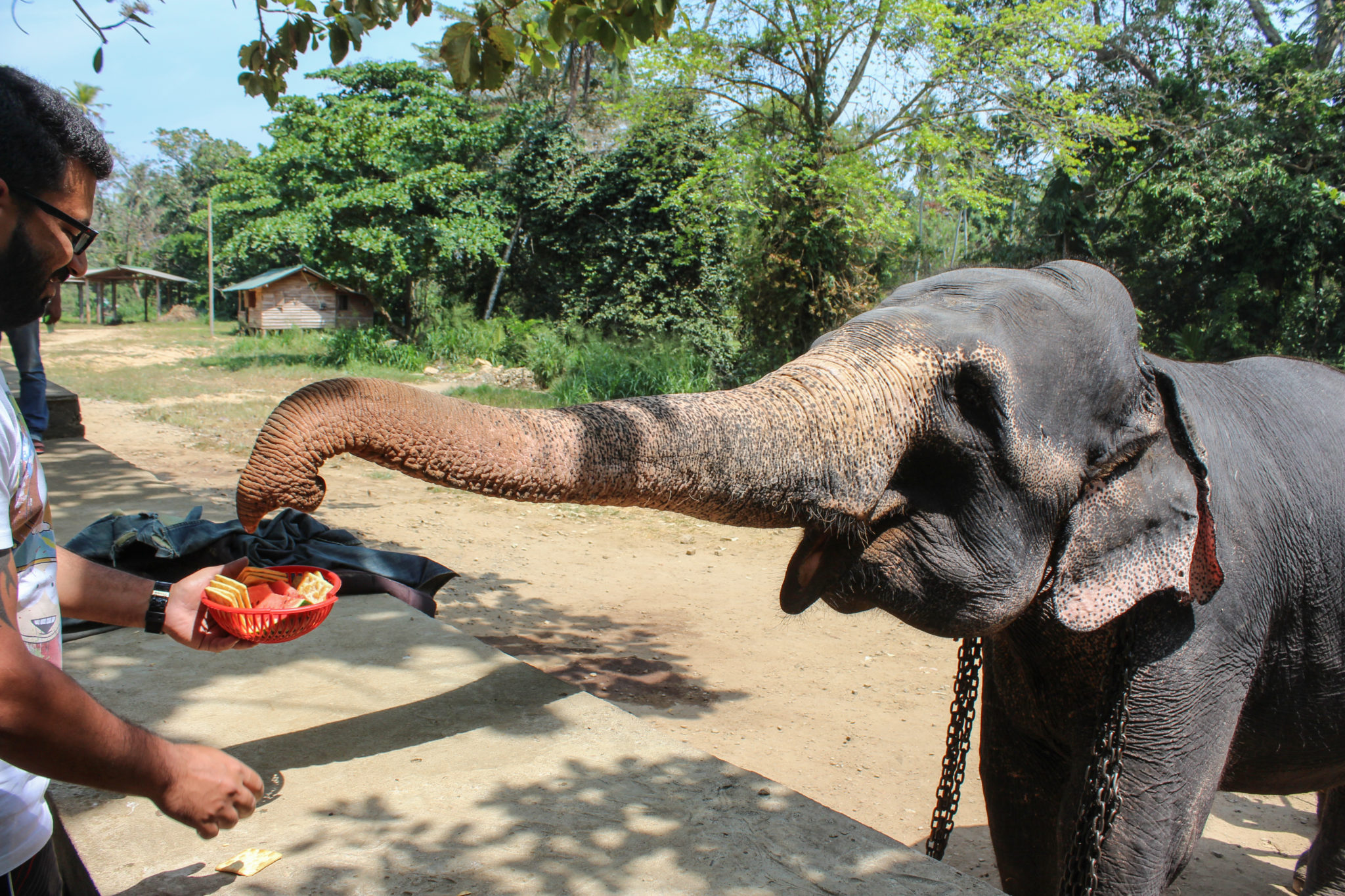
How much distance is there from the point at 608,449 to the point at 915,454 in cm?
66

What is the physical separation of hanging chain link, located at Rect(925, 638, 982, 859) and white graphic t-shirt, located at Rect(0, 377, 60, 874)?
2.04m

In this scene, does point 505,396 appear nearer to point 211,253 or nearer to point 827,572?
point 827,572

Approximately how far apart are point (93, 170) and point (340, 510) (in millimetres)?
7678

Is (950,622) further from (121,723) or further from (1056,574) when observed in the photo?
(121,723)

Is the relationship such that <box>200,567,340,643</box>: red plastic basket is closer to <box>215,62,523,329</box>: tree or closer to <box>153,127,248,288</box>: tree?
<box>215,62,523,329</box>: tree

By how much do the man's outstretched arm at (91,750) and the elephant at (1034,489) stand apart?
1.26 feet

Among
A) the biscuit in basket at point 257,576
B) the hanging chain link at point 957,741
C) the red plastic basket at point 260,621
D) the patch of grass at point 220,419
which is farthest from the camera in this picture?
the patch of grass at point 220,419

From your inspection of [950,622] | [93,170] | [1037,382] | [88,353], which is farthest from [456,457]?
[88,353]

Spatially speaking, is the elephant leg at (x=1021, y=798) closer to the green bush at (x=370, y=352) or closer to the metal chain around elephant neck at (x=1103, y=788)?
the metal chain around elephant neck at (x=1103, y=788)

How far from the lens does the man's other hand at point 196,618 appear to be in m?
2.03

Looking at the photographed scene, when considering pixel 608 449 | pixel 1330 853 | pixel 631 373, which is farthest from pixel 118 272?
pixel 1330 853

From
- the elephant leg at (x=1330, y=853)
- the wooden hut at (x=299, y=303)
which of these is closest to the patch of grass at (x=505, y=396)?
the elephant leg at (x=1330, y=853)

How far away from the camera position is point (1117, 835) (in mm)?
2004

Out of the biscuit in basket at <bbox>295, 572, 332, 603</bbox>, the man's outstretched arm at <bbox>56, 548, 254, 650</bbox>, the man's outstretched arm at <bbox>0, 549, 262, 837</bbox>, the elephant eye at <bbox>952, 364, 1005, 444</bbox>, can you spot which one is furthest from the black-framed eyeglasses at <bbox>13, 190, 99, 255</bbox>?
the elephant eye at <bbox>952, 364, 1005, 444</bbox>
